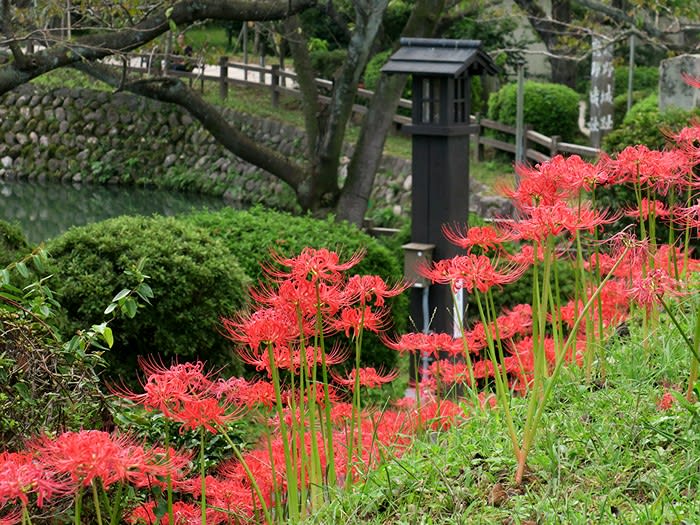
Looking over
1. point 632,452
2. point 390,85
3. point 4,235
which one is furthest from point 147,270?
point 390,85

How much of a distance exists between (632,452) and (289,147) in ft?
59.9

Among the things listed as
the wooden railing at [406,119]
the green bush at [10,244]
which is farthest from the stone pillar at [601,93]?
the green bush at [10,244]

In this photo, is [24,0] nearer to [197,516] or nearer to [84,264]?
[84,264]

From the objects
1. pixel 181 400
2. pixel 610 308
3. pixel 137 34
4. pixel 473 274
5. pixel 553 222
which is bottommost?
pixel 610 308

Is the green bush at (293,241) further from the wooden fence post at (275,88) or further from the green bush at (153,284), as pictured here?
the wooden fence post at (275,88)

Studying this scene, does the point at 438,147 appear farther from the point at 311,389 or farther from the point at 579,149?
the point at 579,149

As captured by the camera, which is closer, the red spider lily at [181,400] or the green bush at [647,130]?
the red spider lily at [181,400]

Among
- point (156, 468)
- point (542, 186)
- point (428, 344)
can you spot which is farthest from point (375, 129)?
point (156, 468)

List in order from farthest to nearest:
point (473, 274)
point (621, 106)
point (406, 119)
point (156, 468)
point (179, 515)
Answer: point (621, 106) → point (406, 119) → point (179, 515) → point (473, 274) → point (156, 468)

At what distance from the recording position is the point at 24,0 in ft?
52.5

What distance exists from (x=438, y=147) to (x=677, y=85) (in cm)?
354

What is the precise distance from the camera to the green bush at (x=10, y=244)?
617 centimetres

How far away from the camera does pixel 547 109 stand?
1892 cm

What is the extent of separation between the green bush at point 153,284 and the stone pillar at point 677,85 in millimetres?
5308
